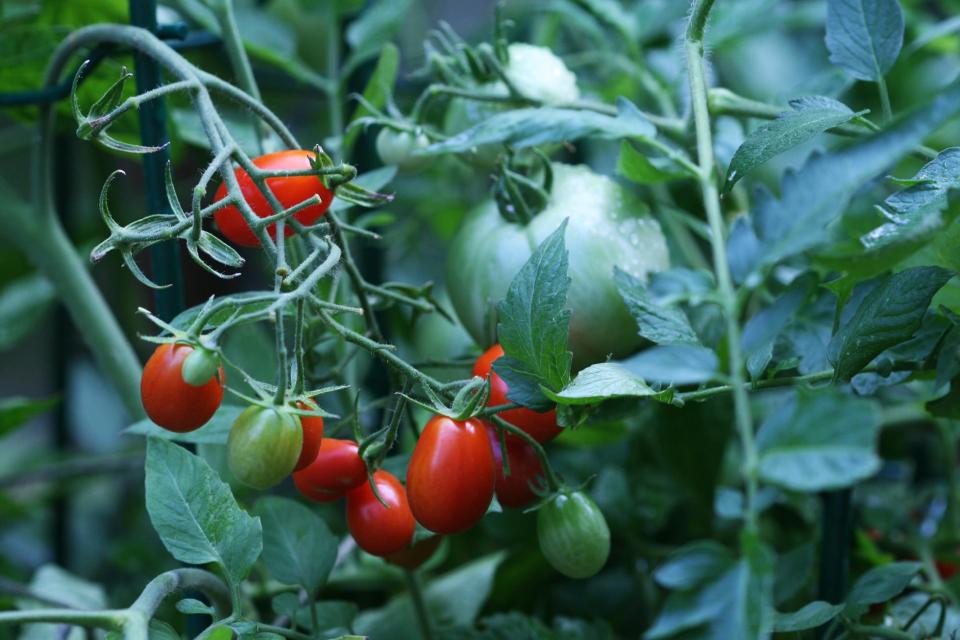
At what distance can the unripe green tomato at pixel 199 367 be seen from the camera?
30cm

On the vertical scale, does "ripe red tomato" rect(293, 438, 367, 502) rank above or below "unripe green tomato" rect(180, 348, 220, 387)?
below

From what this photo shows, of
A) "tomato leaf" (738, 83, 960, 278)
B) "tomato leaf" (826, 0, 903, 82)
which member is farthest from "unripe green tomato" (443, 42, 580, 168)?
"tomato leaf" (738, 83, 960, 278)

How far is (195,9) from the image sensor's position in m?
0.53

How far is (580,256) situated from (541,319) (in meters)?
0.12

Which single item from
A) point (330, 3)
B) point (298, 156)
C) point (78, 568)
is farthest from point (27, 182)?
point (298, 156)

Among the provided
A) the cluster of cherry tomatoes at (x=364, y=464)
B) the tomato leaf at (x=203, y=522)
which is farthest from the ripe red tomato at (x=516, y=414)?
the tomato leaf at (x=203, y=522)

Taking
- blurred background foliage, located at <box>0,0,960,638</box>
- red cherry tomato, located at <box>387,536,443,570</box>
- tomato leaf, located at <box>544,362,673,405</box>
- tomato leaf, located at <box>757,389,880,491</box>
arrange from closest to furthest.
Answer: tomato leaf, located at <box>757,389,880,491</box> < tomato leaf, located at <box>544,362,673,405</box> < red cherry tomato, located at <box>387,536,443,570</box> < blurred background foliage, located at <box>0,0,960,638</box>

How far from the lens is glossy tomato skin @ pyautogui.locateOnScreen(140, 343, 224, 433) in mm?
305

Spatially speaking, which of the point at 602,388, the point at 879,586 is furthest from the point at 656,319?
the point at 879,586

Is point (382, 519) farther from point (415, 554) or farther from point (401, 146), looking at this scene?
point (401, 146)

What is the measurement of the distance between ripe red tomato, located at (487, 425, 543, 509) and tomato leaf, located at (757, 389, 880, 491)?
0.16 m

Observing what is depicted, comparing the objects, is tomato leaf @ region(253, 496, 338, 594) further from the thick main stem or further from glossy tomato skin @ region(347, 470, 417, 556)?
the thick main stem

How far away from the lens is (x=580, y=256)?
18.0 inches

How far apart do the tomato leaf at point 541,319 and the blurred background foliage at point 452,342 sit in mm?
70
